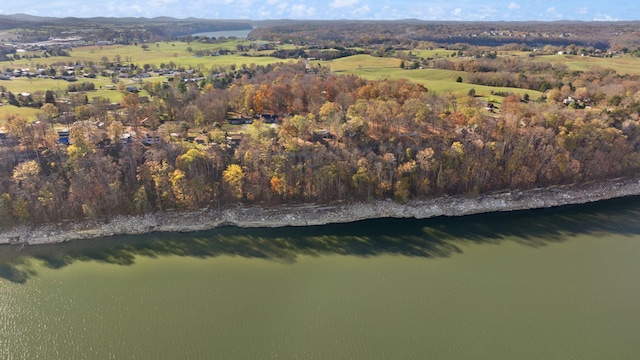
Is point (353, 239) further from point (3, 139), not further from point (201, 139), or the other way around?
point (3, 139)

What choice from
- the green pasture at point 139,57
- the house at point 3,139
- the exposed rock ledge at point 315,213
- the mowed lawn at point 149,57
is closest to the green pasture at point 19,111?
the house at point 3,139

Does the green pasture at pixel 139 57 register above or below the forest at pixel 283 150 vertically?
above

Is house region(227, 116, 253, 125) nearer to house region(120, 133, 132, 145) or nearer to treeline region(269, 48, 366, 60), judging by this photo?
house region(120, 133, 132, 145)

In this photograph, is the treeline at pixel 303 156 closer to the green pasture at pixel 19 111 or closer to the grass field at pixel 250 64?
the green pasture at pixel 19 111

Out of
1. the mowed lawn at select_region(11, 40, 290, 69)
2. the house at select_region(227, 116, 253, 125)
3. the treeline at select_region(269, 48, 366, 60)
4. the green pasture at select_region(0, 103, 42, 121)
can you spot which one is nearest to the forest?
the house at select_region(227, 116, 253, 125)

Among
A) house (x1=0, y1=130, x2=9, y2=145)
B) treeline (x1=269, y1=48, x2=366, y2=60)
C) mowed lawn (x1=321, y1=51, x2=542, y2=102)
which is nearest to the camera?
house (x1=0, y1=130, x2=9, y2=145)

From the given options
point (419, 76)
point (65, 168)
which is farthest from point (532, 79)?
point (65, 168)
